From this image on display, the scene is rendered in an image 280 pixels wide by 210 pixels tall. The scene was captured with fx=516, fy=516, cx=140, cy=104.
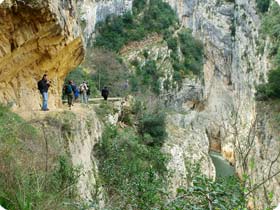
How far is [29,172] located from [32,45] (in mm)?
6955

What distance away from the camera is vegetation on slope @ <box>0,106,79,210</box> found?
6.69 meters

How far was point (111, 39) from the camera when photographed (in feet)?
155

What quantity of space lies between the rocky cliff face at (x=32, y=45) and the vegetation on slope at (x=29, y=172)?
1851 millimetres

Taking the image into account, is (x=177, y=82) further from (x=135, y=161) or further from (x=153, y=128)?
(x=135, y=161)

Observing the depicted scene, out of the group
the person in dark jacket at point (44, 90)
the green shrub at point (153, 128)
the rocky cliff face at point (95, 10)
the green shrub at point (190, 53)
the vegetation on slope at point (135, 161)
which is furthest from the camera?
the green shrub at point (190, 53)

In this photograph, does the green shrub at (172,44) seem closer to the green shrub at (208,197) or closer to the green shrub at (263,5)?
the green shrub at (263,5)

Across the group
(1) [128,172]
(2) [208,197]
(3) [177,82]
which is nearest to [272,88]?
(1) [128,172]

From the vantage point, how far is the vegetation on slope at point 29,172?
669 cm

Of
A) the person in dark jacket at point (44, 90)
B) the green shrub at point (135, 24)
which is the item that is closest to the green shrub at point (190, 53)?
the green shrub at point (135, 24)

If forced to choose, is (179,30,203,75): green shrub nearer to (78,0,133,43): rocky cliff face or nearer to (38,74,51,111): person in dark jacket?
(78,0,133,43): rocky cliff face

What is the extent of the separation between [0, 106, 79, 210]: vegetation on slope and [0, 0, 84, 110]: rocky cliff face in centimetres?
185

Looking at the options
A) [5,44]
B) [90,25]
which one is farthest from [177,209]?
[90,25]

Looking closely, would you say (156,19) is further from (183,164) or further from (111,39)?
(183,164)

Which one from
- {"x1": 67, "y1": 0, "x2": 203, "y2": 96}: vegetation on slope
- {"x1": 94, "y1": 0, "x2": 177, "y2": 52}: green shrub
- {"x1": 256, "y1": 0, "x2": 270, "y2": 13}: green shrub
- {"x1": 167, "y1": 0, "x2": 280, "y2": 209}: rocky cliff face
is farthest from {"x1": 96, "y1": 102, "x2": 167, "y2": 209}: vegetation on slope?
{"x1": 167, "y1": 0, "x2": 280, "y2": 209}: rocky cliff face
